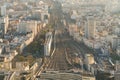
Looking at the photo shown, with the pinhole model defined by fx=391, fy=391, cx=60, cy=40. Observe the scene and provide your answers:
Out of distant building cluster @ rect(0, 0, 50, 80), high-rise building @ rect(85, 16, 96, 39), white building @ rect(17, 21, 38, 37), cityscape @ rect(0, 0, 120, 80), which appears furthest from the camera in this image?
white building @ rect(17, 21, 38, 37)

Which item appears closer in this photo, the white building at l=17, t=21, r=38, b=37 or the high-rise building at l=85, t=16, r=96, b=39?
the high-rise building at l=85, t=16, r=96, b=39

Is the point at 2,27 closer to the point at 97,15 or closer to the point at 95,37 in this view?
the point at 95,37

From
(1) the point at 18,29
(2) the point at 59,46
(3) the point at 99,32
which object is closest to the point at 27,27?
(1) the point at 18,29

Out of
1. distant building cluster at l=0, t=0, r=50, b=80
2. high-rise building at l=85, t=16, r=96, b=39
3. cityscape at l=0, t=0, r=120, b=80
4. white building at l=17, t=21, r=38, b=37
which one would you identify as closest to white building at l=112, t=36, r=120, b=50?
cityscape at l=0, t=0, r=120, b=80

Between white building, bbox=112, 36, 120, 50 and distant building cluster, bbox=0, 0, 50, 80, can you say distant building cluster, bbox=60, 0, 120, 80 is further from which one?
distant building cluster, bbox=0, 0, 50, 80

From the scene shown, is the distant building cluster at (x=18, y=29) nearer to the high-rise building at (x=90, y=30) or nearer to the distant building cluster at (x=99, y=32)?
the distant building cluster at (x=99, y=32)

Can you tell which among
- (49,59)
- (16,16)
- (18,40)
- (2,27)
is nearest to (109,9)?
(16,16)

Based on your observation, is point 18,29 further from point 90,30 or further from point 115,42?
point 115,42

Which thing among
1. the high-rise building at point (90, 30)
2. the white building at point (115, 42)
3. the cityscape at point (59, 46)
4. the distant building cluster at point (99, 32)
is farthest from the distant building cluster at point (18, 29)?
the white building at point (115, 42)
